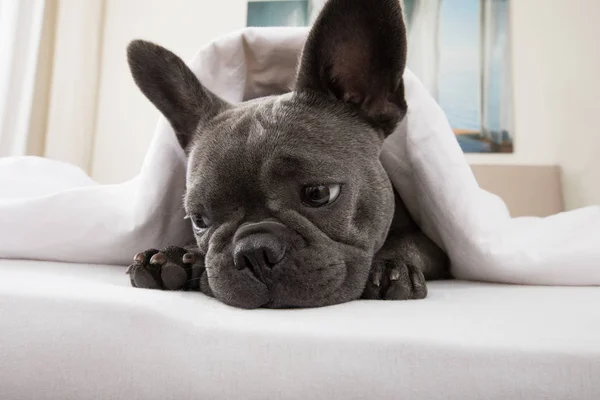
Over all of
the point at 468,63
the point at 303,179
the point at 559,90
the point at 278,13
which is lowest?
the point at 303,179

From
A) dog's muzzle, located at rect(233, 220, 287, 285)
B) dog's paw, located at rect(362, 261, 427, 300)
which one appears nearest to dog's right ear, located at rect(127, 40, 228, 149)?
dog's muzzle, located at rect(233, 220, 287, 285)

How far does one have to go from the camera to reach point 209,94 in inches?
57.9

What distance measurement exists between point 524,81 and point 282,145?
3.48 m

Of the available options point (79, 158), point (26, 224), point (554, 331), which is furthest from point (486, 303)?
point (79, 158)

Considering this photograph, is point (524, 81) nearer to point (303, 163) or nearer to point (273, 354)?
point (303, 163)

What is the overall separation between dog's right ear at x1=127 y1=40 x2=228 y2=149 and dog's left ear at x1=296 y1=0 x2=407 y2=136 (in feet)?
0.99

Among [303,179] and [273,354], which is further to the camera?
[303,179]

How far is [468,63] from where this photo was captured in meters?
4.02

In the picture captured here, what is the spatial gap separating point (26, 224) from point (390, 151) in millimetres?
1072

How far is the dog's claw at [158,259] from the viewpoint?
112cm

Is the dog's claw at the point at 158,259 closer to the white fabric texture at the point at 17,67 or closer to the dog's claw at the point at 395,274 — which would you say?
the dog's claw at the point at 395,274

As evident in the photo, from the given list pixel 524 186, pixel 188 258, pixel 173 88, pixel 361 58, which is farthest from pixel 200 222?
pixel 524 186

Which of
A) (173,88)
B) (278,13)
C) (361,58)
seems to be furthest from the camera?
(278,13)

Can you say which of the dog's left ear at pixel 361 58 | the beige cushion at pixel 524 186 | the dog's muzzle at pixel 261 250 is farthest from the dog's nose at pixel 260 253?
the beige cushion at pixel 524 186
